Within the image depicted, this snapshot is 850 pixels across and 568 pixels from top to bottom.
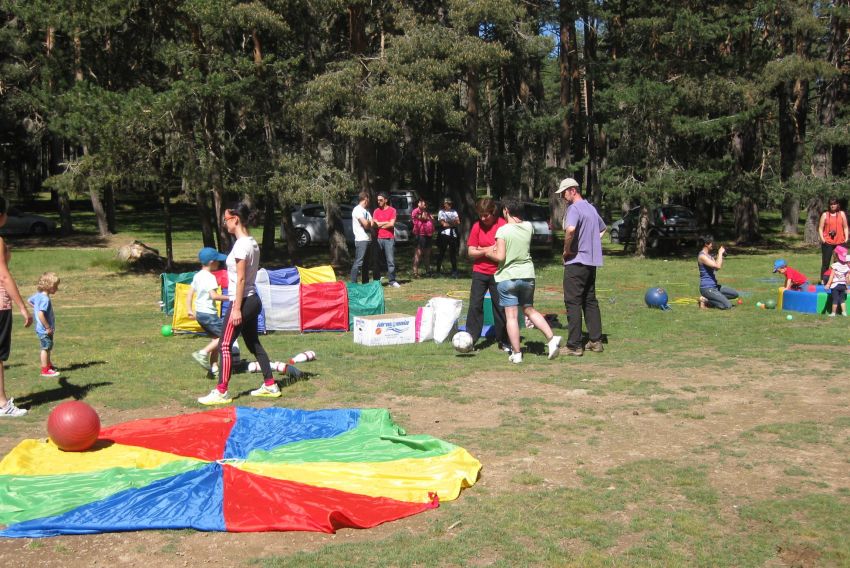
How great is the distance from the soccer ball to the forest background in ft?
33.1

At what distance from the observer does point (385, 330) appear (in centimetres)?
1202

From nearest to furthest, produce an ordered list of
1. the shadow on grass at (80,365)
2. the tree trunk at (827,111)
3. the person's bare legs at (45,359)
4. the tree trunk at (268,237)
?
the person's bare legs at (45,359) < the shadow on grass at (80,365) < the tree trunk at (268,237) < the tree trunk at (827,111)

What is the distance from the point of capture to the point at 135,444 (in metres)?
7.09

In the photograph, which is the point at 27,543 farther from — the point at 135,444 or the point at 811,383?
the point at 811,383

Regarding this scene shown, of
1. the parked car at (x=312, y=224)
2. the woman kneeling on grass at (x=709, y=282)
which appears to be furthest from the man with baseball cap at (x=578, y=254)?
the parked car at (x=312, y=224)

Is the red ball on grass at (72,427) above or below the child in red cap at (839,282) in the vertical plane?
below

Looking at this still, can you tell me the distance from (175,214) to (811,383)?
45114 millimetres

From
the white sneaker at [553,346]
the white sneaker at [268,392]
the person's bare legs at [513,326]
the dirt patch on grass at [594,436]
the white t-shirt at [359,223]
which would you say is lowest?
the dirt patch on grass at [594,436]

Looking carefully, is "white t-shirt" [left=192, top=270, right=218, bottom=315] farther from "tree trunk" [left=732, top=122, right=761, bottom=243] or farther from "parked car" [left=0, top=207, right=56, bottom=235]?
"parked car" [left=0, top=207, right=56, bottom=235]

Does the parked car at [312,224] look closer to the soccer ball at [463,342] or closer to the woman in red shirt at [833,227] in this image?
the woman in red shirt at [833,227]

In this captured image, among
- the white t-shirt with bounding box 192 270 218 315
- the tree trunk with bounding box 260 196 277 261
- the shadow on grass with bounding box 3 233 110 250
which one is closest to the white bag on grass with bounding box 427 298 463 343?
the white t-shirt with bounding box 192 270 218 315

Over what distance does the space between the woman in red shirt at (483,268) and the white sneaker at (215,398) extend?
3.75 metres

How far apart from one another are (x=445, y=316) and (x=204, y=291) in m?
3.44

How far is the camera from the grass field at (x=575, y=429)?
5113 millimetres
